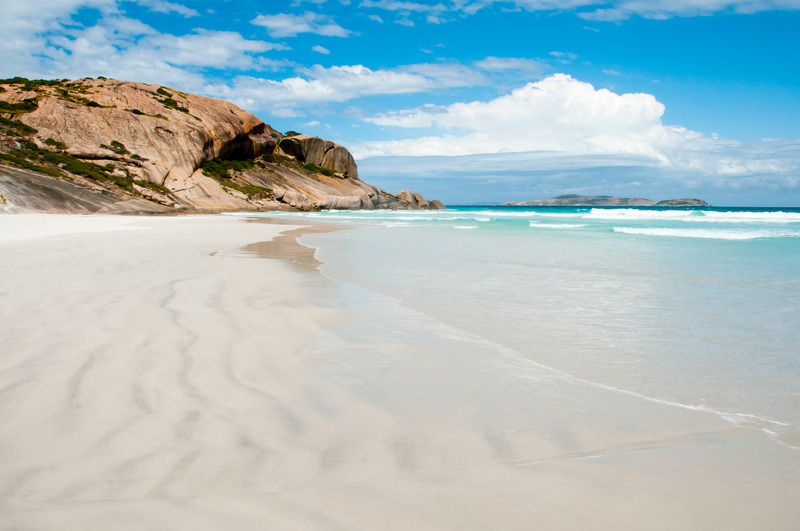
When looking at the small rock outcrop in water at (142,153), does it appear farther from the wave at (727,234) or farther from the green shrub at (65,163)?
the wave at (727,234)

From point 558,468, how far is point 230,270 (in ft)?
22.2

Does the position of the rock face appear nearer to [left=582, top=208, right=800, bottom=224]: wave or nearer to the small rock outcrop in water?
the small rock outcrop in water

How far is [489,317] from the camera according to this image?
17.2 ft

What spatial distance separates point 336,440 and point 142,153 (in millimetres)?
48152

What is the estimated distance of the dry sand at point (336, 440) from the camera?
185cm

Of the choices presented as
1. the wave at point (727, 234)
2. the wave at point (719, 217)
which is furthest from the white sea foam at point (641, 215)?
the wave at point (727, 234)

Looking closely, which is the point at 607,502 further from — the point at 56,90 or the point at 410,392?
the point at 56,90

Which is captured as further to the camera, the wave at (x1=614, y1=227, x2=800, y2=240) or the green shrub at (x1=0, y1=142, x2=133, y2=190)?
the green shrub at (x1=0, y1=142, x2=133, y2=190)

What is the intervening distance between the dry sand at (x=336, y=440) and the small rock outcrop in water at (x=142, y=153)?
1040 inches

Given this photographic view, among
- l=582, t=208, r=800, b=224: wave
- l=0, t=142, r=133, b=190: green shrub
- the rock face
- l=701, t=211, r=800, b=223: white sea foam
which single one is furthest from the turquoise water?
the rock face

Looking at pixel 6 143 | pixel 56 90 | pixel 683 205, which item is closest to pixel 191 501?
pixel 6 143

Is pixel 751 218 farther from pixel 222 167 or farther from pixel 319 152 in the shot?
pixel 319 152

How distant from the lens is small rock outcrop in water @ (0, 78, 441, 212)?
1351 inches

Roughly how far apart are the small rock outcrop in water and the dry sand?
26.4m
